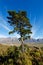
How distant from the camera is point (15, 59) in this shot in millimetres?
31297

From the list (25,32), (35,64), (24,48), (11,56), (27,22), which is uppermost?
(27,22)

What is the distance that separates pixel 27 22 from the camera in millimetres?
38062

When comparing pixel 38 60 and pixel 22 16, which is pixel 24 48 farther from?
pixel 22 16

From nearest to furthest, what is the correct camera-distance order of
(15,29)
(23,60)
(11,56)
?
(23,60)
(11,56)
(15,29)

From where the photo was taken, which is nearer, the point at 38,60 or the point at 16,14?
the point at 38,60

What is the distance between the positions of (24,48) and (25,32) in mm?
4668

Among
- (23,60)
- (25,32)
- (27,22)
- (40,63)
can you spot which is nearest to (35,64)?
(40,63)

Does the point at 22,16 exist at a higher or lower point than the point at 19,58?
higher

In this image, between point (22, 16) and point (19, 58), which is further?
point (22, 16)

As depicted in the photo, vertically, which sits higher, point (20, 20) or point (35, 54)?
point (20, 20)

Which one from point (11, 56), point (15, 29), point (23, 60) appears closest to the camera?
point (23, 60)

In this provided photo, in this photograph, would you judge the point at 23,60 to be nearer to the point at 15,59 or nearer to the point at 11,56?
the point at 15,59

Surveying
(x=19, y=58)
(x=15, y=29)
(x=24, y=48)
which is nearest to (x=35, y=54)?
(x=24, y=48)

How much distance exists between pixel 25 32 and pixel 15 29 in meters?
3.01
